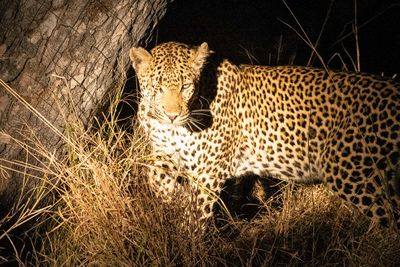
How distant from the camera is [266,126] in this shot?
445 centimetres

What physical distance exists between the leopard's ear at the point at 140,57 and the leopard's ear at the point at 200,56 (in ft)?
1.30

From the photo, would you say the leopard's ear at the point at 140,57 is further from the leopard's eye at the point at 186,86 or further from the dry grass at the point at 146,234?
the dry grass at the point at 146,234

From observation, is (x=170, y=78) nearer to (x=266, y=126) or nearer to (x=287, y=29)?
(x=266, y=126)

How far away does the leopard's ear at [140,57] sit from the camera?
162 inches

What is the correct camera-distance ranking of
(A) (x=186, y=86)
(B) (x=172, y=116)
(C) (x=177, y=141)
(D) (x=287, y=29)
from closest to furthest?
(B) (x=172, y=116) < (A) (x=186, y=86) < (C) (x=177, y=141) < (D) (x=287, y=29)

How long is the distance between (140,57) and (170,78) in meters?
0.34

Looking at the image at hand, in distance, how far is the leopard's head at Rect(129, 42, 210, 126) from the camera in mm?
4055

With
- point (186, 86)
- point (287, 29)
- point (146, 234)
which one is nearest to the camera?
point (146, 234)

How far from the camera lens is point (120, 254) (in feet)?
11.4

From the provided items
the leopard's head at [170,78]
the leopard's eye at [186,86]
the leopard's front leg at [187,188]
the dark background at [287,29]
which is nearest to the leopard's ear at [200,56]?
the leopard's head at [170,78]

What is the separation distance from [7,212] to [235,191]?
2.50 meters

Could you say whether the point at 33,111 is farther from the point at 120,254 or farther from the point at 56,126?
the point at 120,254

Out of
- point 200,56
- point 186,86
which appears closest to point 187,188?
point 186,86

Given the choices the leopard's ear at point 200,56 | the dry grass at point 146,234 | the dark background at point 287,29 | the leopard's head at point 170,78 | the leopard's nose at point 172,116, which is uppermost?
the dark background at point 287,29
